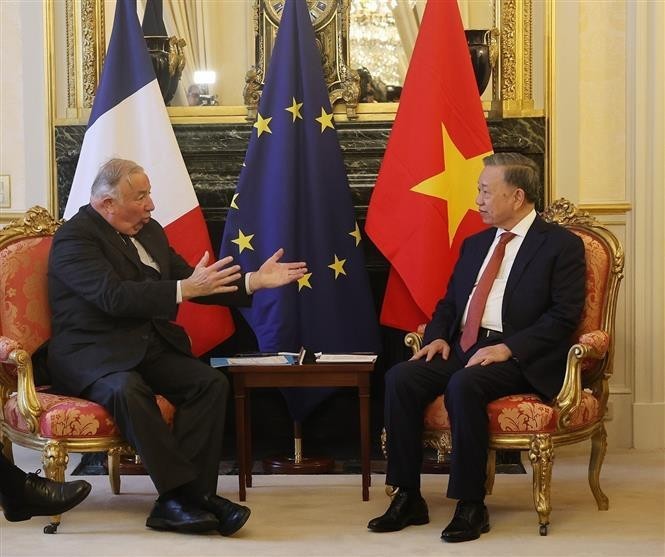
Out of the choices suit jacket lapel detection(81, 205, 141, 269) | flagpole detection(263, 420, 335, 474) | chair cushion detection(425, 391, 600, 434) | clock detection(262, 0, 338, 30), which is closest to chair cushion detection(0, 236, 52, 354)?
suit jacket lapel detection(81, 205, 141, 269)

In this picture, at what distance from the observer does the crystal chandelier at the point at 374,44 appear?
17.3 ft

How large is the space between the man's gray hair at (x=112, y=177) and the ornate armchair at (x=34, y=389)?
374 mm

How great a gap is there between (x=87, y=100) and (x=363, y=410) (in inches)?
85.1

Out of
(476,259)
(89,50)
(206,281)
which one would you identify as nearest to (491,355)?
(476,259)

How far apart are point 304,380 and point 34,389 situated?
40.6 inches

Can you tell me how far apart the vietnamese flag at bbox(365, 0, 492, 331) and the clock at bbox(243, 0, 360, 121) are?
0.41 metres

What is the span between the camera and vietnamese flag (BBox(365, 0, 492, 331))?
188 inches

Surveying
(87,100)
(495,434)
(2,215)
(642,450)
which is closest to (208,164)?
(87,100)

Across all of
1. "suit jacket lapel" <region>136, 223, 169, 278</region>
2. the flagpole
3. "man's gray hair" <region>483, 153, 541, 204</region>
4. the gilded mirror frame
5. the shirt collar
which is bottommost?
the flagpole

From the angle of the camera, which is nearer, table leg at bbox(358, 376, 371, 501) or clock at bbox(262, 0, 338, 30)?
table leg at bbox(358, 376, 371, 501)

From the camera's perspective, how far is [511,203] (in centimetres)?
417

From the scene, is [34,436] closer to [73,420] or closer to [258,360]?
[73,420]

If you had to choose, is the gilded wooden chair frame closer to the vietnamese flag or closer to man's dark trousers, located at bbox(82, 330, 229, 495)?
man's dark trousers, located at bbox(82, 330, 229, 495)

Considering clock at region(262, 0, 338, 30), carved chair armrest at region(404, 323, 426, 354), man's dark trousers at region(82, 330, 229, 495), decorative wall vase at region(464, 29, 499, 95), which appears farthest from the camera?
clock at region(262, 0, 338, 30)
